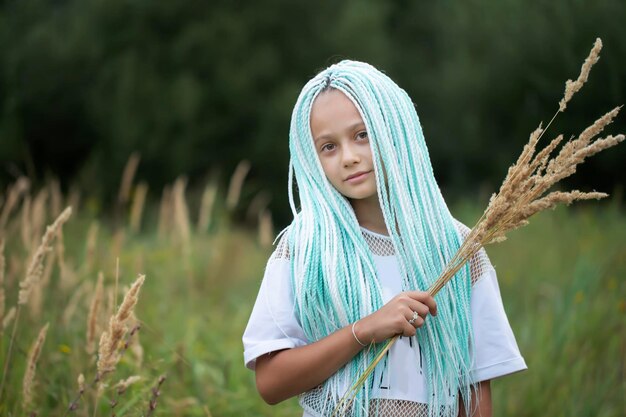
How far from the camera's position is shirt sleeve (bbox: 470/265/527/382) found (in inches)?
84.6

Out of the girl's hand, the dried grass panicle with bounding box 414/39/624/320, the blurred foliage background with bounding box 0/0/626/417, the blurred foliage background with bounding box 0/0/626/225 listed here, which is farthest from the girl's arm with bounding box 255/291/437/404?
the blurred foliage background with bounding box 0/0/626/225

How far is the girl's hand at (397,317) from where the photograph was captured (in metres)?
1.93

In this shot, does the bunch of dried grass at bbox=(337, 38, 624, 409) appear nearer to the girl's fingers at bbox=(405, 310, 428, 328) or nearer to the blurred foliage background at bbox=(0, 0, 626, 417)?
the girl's fingers at bbox=(405, 310, 428, 328)

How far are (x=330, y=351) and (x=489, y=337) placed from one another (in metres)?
0.45

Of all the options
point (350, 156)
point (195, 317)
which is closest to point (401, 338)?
point (350, 156)

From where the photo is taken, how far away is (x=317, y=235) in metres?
2.13

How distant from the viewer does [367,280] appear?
2.10 metres

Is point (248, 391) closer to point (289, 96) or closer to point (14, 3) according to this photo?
point (14, 3)

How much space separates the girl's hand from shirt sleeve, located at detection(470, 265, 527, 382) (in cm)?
24

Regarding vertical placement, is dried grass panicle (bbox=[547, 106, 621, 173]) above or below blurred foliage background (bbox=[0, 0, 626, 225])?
below

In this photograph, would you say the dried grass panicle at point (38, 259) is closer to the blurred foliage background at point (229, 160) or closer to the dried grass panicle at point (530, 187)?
the blurred foliage background at point (229, 160)

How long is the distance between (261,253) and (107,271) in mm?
3490

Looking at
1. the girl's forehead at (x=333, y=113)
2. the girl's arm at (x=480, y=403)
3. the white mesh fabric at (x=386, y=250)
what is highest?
the girl's forehead at (x=333, y=113)

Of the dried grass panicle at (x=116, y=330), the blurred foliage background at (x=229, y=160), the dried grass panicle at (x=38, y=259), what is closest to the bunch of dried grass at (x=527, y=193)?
the dried grass panicle at (x=116, y=330)
